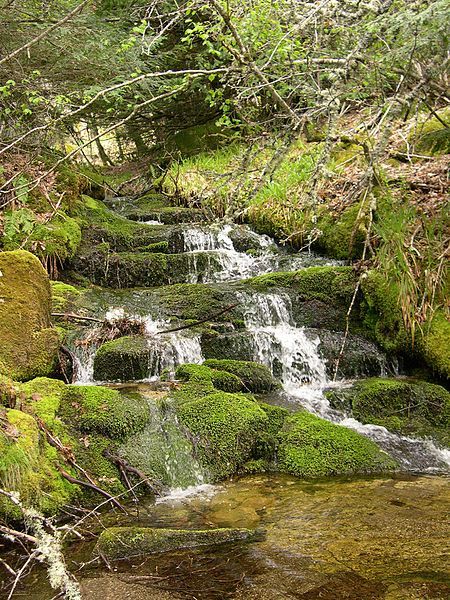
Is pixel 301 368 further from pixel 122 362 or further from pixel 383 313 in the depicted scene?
pixel 122 362

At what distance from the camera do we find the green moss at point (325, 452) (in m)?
4.38

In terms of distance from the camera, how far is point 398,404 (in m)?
5.42

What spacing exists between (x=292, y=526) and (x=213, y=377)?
229 centimetres

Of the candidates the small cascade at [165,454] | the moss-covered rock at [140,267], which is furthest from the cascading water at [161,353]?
the moss-covered rock at [140,267]

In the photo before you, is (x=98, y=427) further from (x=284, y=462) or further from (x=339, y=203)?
(x=339, y=203)

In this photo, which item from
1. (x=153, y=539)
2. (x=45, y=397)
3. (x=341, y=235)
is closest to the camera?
(x=153, y=539)

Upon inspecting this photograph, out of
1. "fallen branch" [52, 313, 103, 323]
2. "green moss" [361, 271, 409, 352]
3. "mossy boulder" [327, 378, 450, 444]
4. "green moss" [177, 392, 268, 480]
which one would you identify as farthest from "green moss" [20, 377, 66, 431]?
"green moss" [361, 271, 409, 352]

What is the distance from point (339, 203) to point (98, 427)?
18.4 ft

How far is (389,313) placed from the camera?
6.52m

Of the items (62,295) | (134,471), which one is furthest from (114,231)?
(134,471)

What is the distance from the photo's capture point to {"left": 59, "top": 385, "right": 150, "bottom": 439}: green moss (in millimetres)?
4254

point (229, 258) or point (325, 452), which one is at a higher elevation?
point (229, 258)

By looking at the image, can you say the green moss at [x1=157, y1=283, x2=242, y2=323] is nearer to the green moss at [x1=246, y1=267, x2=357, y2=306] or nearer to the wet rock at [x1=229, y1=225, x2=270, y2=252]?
the green moss at [x1=246, y1=267, x2=357, y2=306]

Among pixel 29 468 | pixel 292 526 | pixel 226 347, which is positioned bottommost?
pixel 292 526
